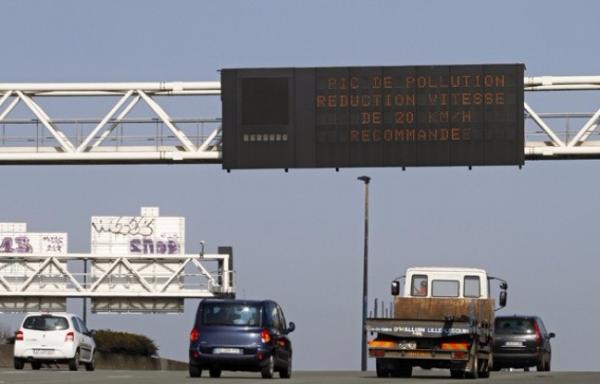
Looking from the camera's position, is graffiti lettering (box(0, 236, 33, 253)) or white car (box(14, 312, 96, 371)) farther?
graffiti lettering (box(0, 236, 33, 253))

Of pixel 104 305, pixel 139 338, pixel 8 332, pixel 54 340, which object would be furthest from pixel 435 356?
pixel 104 305

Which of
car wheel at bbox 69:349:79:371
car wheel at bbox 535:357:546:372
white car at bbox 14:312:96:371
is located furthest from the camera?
car wheel at bbox 535:357:546:372

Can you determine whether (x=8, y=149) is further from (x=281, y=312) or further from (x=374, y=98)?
(x=281, y=312)

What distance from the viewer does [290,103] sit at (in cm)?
4906

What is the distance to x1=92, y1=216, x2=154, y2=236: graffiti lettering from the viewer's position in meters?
91.4

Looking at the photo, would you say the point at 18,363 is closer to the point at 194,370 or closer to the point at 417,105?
the point at 194,370

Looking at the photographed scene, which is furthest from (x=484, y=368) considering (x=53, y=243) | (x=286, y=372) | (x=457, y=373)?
(x=53, y=243)

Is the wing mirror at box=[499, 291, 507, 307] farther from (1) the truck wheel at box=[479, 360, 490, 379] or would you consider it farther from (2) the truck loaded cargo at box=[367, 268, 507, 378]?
(1) the truck wheel at box=[479, 360, 490, 379]

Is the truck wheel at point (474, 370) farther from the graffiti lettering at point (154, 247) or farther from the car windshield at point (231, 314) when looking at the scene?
the graffiti lettering at point (154, 247)

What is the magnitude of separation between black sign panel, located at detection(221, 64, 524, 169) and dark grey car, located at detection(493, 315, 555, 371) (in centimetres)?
432

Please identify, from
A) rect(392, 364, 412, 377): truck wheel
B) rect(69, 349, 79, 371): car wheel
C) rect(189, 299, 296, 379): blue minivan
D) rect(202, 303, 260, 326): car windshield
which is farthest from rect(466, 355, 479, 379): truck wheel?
rect(69, 349, 79, 371): car wheel

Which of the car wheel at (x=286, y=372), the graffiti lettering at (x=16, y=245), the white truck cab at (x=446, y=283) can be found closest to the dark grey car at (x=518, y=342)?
the white truck cab at (x=446, y=283)

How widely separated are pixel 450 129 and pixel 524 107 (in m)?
2.24

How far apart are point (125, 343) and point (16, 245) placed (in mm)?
18168
